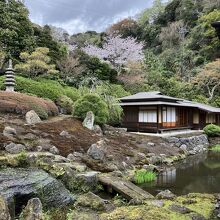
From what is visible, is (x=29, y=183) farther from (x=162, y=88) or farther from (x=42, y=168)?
(x=162, y=88)

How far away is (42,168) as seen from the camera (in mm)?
8750

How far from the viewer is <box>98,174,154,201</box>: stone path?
28.7ft

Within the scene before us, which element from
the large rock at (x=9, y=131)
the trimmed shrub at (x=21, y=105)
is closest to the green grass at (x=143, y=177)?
the large rock at (x=9, y=131)

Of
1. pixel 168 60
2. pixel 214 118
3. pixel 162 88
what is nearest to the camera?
pixel 214 118

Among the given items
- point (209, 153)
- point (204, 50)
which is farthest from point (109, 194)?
point (204, 50)

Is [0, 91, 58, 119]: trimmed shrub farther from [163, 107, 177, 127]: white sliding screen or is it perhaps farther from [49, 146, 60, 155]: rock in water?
[163, 107, 177, 127]: white sliding screen

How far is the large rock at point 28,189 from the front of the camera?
660 cm

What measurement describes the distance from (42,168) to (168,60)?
39231 mm

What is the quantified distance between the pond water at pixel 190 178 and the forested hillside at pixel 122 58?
8.00 metres

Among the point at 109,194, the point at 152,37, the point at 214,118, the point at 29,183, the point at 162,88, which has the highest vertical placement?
the point at 152,37

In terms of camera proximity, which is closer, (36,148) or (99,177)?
(99,177)

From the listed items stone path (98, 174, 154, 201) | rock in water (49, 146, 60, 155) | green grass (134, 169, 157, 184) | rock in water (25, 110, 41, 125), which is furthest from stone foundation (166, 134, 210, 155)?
stone path (98, 174, 154, 201)

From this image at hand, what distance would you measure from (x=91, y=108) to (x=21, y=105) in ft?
13.8

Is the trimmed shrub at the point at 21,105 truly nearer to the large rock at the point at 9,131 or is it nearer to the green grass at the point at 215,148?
the large rock at the point at 9,131
